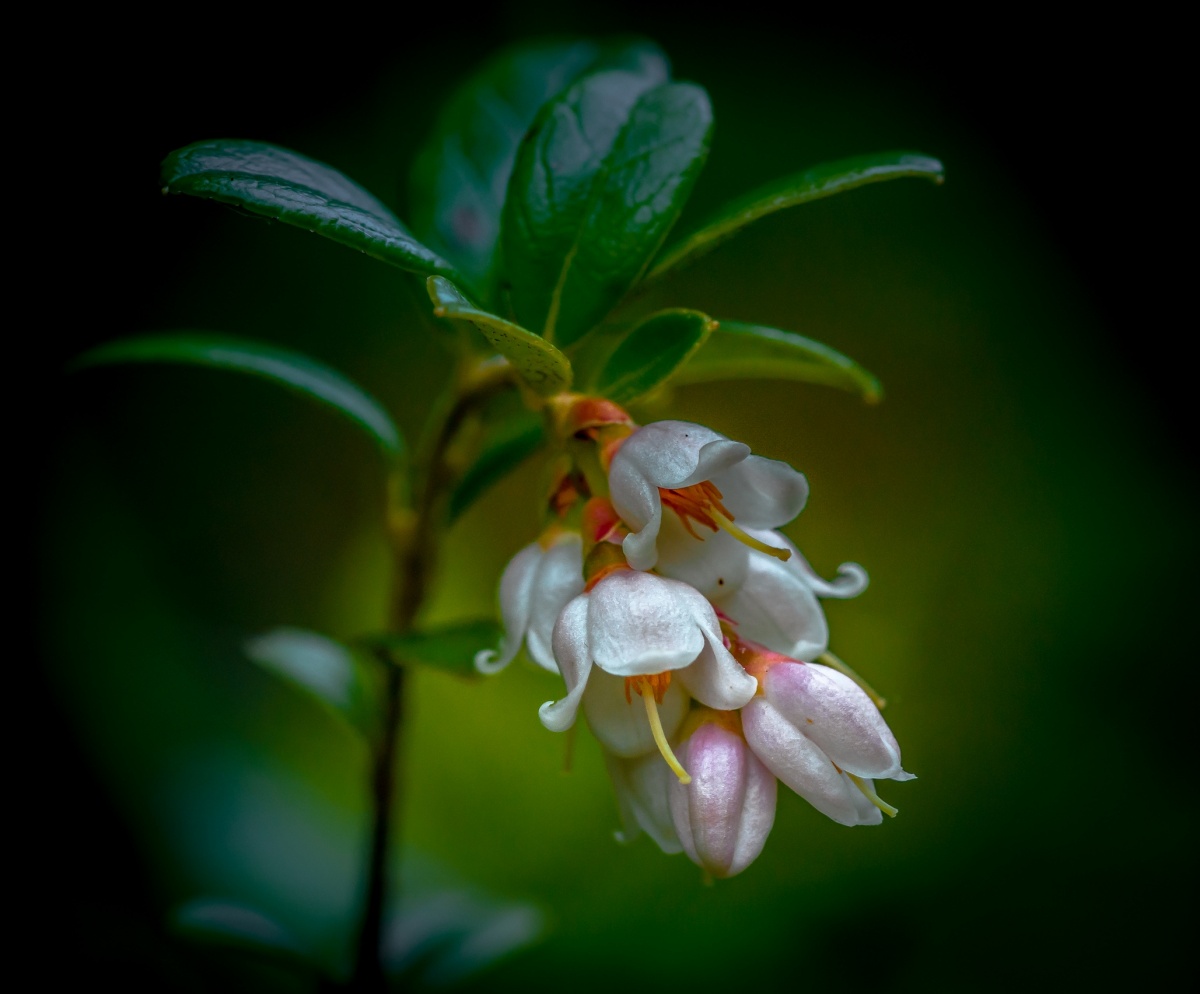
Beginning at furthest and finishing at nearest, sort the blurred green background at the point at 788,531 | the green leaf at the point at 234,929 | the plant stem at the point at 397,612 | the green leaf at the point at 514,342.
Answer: the blurred green background at the point at 788,531 < the green leaf at the point at 234,929 < the plant stem at the point at 397,612 < the green leaf at the point at 514,342

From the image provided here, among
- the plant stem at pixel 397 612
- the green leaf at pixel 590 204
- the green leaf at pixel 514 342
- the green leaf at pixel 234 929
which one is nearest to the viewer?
the green leaf at pixel 514 342

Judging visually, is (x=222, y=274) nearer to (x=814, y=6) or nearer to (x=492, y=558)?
(x=492, y=558)

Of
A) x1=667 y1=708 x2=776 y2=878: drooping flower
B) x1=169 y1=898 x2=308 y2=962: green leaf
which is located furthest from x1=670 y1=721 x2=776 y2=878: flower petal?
x1=169 y1=898 x2=308 y2=962: green leaf

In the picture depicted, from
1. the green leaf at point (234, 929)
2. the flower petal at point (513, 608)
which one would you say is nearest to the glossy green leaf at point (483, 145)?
the flower petal at point (513, 608)

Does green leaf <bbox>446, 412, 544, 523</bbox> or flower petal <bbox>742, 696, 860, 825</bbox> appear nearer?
flower petal <bbox>742, 696, 860, 825</bbox>

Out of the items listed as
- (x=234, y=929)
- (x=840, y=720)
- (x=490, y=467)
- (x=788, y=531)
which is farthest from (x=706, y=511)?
(x=788, y=531)

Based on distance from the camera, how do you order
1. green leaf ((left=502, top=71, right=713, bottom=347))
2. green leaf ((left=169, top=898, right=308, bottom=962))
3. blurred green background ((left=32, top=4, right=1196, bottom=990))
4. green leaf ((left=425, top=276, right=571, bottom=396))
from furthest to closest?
blurred green background ((left=32, top=4, right=1196, bottom=990)) → green leaf ((left=169, top=898, right=308, bottom=962)) → green leaf ((left=502, top=71, right=713, bottom=347)) → green leaf ((left=425, top=276, right=571, bottom=396))

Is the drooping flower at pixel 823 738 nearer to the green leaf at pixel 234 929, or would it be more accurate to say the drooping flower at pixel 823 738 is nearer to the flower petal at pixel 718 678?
the flower petal at pixel 718 678

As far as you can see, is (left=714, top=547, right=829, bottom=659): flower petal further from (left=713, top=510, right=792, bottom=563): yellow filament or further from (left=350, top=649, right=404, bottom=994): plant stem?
(left=350, top=649, right=404, bottom=994): plant stem
